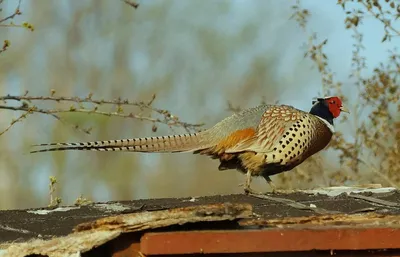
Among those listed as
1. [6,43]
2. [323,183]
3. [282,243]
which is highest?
[6,43]

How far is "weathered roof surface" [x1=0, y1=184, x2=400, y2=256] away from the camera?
4.40 metres

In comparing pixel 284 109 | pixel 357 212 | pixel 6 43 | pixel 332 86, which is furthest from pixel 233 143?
pixel 332 86

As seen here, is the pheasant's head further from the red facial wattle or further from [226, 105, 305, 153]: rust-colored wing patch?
[226, 105, 305, 153]: rust-colored wing patch

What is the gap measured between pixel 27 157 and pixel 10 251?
1783cm

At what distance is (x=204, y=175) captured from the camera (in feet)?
73.2

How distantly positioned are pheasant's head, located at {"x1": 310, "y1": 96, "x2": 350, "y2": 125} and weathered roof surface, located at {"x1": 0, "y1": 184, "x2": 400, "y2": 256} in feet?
7.35

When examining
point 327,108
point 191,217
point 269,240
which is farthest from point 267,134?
point 191,217

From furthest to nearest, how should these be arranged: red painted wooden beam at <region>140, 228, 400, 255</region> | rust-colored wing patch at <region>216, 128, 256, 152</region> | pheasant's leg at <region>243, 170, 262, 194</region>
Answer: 1. rust-colored wing patch at <region>216, 128, 256, 152</region>
2. pheasant's leg at <region>243, 170, 262, 194</region>
3. red painted wooden beam at <region>140, 228, 400, 255</region>

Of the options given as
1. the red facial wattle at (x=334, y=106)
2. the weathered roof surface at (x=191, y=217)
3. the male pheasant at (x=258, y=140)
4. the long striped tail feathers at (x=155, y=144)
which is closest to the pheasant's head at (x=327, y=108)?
the red facial wattle at (x=334, y=106)

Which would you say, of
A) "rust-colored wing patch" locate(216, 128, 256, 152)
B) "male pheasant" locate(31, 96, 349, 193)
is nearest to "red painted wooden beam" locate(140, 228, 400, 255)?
"male pheasant" locate(31, 96, 349, 193)

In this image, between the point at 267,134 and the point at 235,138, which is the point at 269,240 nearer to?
the point at 235,138

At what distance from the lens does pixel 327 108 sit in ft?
32.3

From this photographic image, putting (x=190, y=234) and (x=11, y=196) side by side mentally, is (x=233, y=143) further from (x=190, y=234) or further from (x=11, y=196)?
(x=11, y=196)

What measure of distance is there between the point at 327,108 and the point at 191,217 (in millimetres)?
5641
